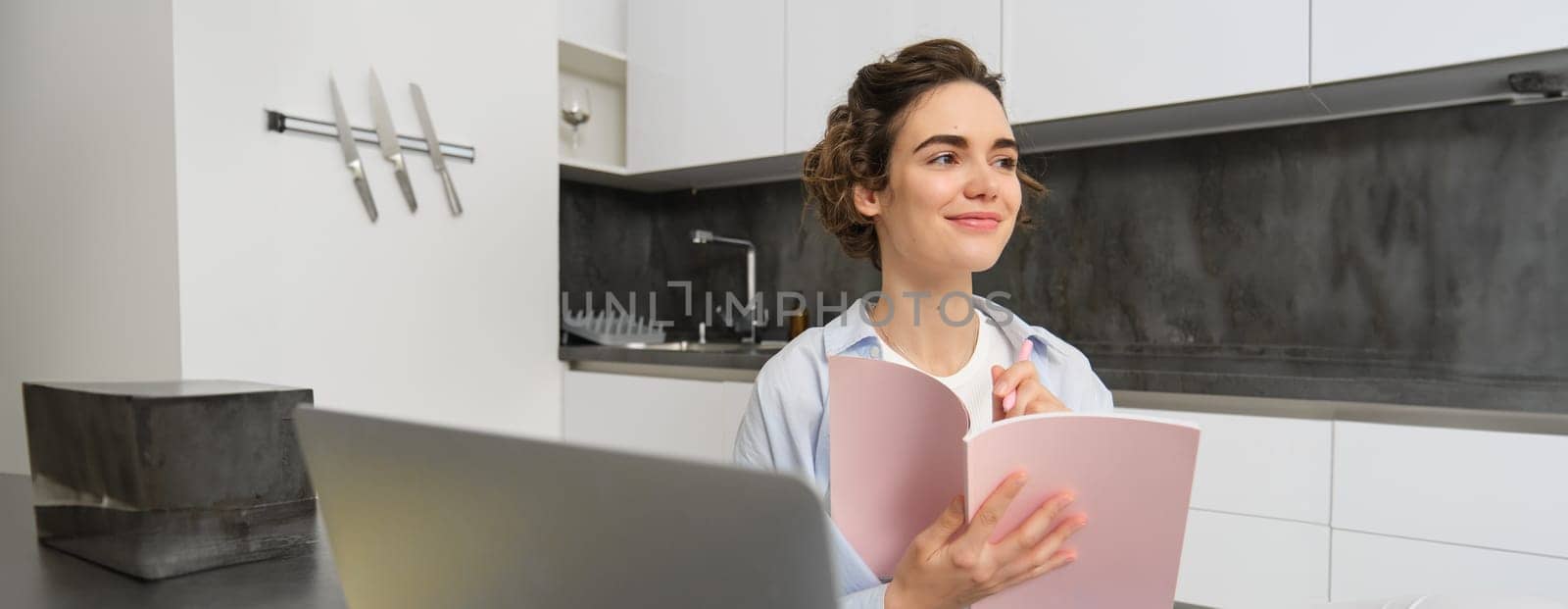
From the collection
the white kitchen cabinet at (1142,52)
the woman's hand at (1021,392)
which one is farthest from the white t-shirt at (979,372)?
the white kitchen cabinet at (1142,52)

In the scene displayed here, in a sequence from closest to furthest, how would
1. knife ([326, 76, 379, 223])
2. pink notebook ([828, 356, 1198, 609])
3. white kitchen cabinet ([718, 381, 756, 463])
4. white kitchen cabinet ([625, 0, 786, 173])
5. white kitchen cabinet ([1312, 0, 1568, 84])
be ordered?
1. pink notebook ([828, 356, 1198, 609])
2. white kitchen cabinet ([1312, 0, 1568, 84])
3. knife ([326, 76, 379, 223])
4. white kitchen cabinet ([718, 381, 756, 463])
5. white kitchen cabinet ([625, 0, 786, 173])

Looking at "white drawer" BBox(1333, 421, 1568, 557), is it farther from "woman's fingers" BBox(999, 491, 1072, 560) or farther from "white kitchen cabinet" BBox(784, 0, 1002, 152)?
"woman's fingers" BBox(999, 491, 1072, 560)

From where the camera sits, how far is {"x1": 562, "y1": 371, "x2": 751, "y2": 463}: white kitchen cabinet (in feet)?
7.59

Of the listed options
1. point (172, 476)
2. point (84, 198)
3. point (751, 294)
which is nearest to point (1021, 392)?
point (172, 476)

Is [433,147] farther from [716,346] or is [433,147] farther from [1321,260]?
[1321,260]

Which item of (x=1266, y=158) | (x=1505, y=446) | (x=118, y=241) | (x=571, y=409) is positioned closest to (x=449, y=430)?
(x=1505, y=446)

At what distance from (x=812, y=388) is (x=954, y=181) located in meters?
0.25

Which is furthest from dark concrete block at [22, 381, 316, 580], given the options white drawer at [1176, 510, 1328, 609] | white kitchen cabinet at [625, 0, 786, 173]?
white kitchen cabinet at [625, 0, 786, 173]

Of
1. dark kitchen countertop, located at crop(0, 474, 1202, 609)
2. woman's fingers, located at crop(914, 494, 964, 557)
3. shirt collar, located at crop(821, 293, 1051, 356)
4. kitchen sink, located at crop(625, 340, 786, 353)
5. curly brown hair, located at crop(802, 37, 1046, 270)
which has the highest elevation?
curly brown hair, located at crop(802, 37, 1046, 270)

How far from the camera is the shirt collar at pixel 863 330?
3.34 feet

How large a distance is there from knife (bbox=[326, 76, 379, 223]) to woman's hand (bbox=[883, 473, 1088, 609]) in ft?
6.17

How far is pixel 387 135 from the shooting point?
7.21 ft

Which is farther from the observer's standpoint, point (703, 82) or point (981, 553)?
point (703, 82)

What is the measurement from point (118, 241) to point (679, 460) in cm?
211
